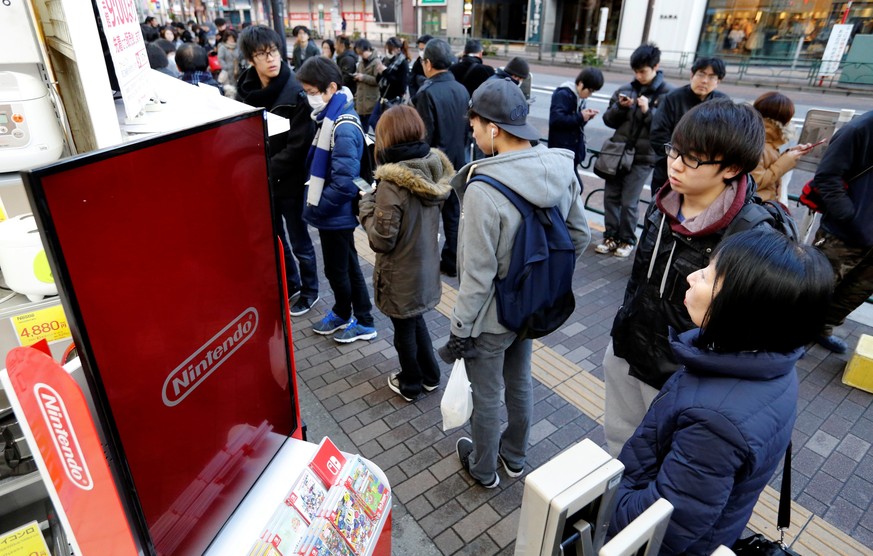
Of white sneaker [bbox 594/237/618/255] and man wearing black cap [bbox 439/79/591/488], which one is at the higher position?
man wearing black cap [bbox 439/79/591/488]

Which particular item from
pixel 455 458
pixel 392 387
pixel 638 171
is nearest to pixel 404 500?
pixel 455 458

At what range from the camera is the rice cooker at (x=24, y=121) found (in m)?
1.47

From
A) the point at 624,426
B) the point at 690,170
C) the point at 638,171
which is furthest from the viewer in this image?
the point at 638,171

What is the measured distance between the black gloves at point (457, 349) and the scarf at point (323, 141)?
1614 millimetres

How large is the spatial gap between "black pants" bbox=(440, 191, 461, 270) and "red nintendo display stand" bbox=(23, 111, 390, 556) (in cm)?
344

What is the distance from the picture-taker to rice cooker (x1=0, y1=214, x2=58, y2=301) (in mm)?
1487

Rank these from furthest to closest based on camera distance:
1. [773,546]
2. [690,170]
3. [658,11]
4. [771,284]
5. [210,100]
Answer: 1. [658,11]
2. [210,100]
3. [690,170]
4. [773,546]
5. [771,284]

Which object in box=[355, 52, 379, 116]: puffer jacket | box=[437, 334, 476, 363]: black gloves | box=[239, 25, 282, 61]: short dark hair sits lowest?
box=[437, 334, 476, 363]: black gloves

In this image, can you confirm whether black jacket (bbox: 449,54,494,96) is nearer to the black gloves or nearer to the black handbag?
the black gloves

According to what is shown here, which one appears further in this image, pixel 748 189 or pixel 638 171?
pixel 638 171

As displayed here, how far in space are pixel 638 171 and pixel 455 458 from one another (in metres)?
3.46

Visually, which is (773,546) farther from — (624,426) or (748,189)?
(748,189)

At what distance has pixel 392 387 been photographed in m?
3.58

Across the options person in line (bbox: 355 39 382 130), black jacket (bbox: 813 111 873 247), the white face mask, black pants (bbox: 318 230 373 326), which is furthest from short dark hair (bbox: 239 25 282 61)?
person in line (bbox: 355 39 382 130)
